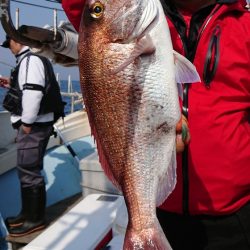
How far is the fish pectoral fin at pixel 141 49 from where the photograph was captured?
137cm

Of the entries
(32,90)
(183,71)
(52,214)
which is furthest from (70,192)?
(183,71)

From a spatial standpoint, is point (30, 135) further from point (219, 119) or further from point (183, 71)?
point (183, 71)

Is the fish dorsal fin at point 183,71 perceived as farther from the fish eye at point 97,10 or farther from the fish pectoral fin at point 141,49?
the fish eye at point 97,10

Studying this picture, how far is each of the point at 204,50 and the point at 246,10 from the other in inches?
12.3

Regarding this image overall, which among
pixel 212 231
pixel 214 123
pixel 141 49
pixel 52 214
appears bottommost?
pixel 52 214

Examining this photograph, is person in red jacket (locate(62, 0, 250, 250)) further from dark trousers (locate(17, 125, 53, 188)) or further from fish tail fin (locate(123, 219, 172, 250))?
dark trousers (locate(17, 125, 53, 188))

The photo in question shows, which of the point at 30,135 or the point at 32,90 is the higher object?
the point at 32,90

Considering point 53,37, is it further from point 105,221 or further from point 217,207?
point 217,207

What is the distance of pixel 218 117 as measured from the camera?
1.81 m

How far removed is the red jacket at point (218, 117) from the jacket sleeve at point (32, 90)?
2654mm

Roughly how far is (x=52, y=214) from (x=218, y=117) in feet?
11.7

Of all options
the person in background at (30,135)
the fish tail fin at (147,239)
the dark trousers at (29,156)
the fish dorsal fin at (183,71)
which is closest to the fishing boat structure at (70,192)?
the person in background at (30,135)

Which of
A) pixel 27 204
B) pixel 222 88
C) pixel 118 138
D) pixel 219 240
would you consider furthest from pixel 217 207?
pixel 27 204

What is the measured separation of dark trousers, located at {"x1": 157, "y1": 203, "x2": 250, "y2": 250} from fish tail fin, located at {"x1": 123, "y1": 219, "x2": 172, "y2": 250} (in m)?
0.49
